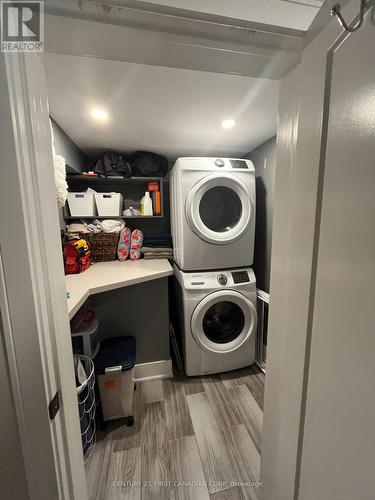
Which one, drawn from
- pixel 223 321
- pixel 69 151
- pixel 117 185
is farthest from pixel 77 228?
pixel 223 321

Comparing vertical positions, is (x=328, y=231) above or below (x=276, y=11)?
below

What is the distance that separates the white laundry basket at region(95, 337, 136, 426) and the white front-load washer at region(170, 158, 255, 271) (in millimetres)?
828

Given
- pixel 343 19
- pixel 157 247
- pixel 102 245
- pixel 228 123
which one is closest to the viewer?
pixel 343 19

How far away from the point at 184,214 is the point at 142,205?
0.59 meters

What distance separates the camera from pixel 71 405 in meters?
0.64

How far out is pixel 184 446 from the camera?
4.12 ft

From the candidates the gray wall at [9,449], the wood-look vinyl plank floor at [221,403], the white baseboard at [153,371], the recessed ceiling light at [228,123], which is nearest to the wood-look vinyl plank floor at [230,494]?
the wood-look vinyl plank floor at [221,403]

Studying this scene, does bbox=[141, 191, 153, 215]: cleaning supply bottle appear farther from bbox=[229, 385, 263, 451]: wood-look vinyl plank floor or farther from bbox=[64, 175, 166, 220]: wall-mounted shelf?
bbox=[229, 385, 263, 451]: wood-look vinyl plank floor

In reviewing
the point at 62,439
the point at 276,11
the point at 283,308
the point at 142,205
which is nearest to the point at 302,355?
the point at 283,308

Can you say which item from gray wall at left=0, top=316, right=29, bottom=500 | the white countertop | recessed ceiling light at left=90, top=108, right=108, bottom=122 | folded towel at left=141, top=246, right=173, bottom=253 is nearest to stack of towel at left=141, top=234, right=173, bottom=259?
folded towel at left=141, top=246, right=173, bottom=253

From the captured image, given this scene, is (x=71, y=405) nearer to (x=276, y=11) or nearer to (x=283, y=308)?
(x=283, y=308)

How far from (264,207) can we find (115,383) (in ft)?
6.15

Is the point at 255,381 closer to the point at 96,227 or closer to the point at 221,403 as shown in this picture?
the point at 221,403

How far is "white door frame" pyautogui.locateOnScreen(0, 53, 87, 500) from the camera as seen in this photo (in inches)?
16.2
